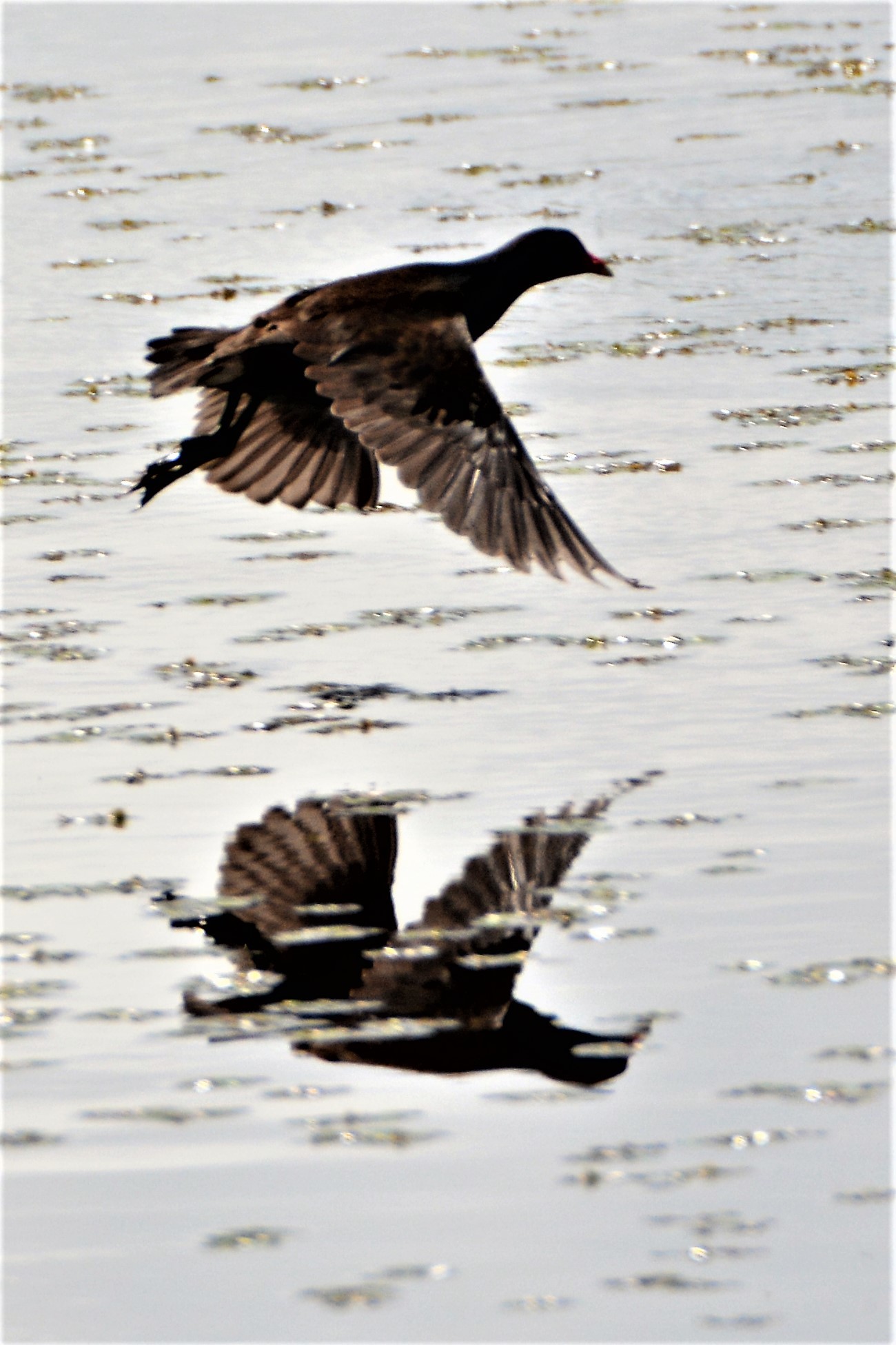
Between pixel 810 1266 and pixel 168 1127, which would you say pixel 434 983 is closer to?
pixel 168 1127

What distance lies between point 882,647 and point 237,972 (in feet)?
9.36

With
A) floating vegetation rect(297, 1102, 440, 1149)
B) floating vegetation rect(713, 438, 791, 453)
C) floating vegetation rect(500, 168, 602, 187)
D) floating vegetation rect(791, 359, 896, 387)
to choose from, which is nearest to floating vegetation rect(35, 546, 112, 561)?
floating vegetation rect(713, 438, 791, 453)

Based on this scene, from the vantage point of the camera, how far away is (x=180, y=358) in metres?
8.74

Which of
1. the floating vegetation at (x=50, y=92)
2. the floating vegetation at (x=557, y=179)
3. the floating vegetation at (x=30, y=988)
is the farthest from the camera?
the floating vegetation at (x=50, y=92)

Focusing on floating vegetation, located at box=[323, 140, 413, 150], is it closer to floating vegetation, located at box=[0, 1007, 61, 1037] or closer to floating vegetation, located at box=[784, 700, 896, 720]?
floating vegetation, located at box=[784, 700, 896, 720]

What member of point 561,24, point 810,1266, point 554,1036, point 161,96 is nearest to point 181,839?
point 554,1036

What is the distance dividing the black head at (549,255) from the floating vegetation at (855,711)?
241 centimetres

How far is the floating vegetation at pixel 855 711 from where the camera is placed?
738 cm

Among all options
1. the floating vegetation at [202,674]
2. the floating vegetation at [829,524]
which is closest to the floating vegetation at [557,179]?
the floating vegetation at [829,524]

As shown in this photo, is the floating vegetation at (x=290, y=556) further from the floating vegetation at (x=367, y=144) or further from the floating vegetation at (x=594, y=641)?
the floating vegetation at (x=367, y=144)

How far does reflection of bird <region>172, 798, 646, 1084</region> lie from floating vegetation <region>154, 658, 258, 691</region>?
42.2 inches

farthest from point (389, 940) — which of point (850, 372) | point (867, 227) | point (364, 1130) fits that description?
point (867, 227)

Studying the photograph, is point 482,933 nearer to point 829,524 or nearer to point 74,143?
point 829,524

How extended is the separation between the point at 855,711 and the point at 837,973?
1808mm
